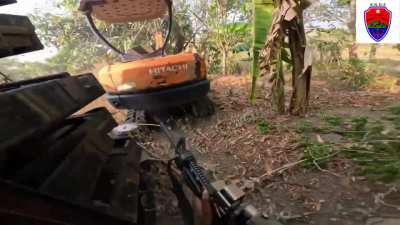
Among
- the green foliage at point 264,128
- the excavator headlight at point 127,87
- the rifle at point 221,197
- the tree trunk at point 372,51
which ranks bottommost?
the green foliage at point 264,128

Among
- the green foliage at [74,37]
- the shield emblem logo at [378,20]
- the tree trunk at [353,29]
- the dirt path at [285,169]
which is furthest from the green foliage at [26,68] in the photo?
the shield emblem logo at [378,20]

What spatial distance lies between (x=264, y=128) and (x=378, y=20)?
3.68 meters

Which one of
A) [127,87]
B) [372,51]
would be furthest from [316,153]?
[372,51]

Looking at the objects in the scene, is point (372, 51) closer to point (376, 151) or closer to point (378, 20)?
point (378, 20)

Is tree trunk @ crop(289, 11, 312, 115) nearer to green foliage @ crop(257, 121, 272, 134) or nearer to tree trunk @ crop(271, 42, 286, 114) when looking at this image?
tree trunk @ crop(271, 42, 286, 114)

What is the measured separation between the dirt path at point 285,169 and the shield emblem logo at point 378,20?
1404 millimetres

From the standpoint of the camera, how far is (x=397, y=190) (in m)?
2.75

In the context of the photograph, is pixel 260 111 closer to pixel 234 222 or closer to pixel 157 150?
pixel 157 150

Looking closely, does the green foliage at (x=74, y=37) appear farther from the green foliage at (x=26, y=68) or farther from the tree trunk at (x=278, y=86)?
the tree trunk at (x=278, y=86)

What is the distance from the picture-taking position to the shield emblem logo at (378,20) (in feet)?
21.4

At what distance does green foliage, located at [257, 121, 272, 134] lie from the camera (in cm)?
414

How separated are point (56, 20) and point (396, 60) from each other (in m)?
7.25

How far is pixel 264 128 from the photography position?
13.8 ft

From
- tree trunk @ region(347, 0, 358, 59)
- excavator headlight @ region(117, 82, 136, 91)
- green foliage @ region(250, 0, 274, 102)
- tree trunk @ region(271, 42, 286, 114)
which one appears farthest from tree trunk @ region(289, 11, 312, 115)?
tree trunk @ region(347, 0, 358, 59)
